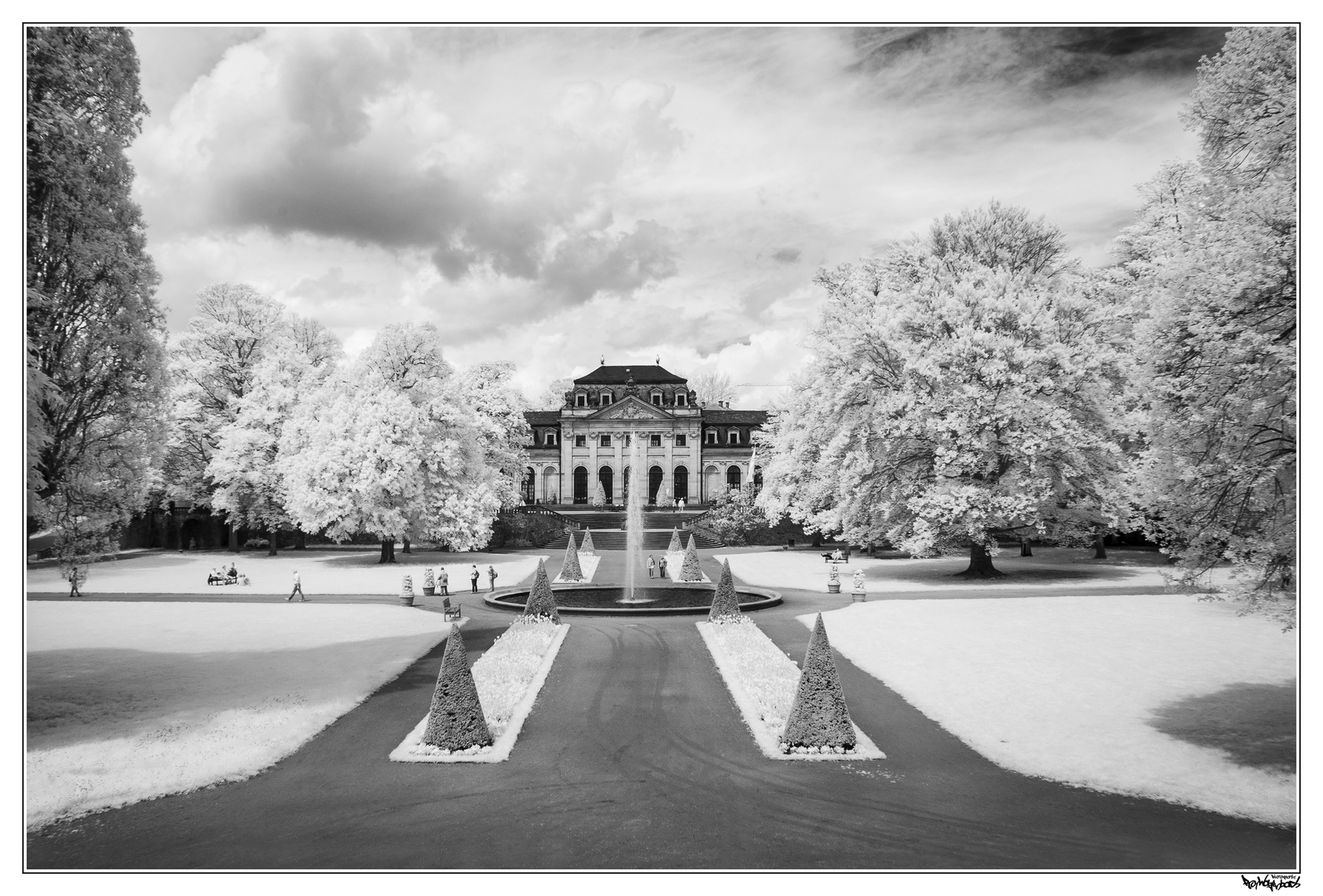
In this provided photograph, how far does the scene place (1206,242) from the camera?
356 inches

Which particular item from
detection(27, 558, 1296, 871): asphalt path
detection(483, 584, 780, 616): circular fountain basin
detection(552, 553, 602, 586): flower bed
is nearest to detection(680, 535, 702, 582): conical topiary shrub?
detection(483, 584, 780, 616): circular fountain basin

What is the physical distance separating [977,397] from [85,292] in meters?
23.2

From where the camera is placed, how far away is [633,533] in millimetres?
36875

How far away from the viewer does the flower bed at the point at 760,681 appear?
31.6 feet

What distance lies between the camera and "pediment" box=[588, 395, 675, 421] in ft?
295

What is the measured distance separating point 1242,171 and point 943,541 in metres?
19.4

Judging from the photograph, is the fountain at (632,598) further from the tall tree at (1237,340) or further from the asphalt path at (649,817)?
the tall tree at (1237,340)

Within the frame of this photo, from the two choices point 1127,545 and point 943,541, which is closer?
point 943,541

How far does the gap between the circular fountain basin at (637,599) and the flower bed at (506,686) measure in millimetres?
2881

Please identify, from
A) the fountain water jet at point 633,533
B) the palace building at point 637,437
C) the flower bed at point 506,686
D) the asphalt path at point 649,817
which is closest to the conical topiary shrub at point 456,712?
the flower bed at point 506,686

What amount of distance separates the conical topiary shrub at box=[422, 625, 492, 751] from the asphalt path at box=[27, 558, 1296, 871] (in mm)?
470

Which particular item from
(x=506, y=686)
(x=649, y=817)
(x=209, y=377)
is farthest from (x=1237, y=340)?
(x=209, y=377)
